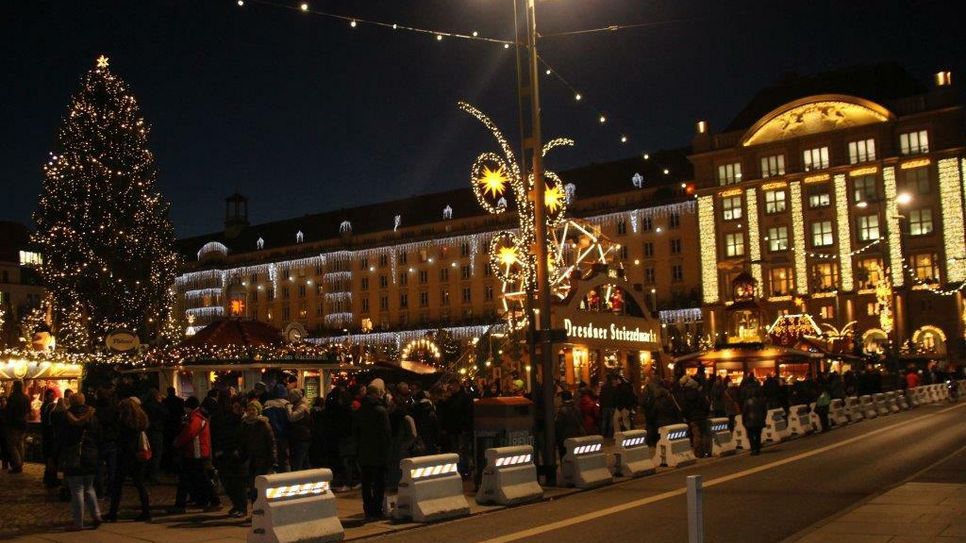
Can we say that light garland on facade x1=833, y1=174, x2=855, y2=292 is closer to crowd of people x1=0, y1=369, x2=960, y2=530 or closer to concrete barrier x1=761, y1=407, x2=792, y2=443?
concrete barrier x1=761, y1=407, x2=792, y2=443

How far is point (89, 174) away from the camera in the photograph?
41.1 m

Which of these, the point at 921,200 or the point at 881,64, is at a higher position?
the point at 881,64

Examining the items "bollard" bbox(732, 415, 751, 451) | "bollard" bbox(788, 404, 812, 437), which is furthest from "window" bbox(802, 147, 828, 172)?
"bollard" bbox(732, 415, 751, 451)

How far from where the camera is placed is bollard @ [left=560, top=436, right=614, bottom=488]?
17.1 meters

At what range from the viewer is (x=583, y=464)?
56.5ft

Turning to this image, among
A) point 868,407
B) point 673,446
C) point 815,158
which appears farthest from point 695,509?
point 815,158

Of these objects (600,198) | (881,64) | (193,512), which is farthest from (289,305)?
(193,512)

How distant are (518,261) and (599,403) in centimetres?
671

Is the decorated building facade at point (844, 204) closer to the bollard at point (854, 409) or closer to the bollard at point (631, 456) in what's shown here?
the bollard at point (854, 409)

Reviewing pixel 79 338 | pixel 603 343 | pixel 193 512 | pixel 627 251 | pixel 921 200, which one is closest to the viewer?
pixel 193 512

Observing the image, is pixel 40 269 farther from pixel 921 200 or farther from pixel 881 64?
pixel 881 64

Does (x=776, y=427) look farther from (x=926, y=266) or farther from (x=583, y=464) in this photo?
(x=926, y=266)

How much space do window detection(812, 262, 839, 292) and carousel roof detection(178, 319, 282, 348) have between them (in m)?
52.5

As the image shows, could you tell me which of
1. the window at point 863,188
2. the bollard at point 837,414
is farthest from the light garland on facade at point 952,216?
the bollard at point 837,414
